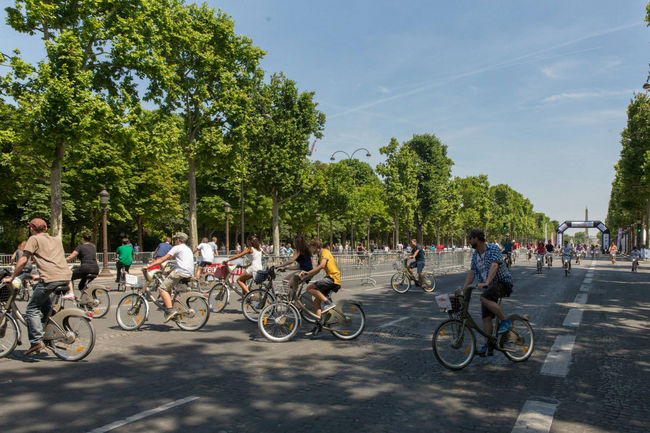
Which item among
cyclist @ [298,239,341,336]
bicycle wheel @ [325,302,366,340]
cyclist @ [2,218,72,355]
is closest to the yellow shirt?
cyclist @ [298,239,341,336]

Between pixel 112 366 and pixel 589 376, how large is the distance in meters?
5.93

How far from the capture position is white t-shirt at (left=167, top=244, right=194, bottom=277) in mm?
9094

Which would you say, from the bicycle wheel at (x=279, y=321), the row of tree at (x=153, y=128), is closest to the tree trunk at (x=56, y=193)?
the row of tree at (x=153, y=128)

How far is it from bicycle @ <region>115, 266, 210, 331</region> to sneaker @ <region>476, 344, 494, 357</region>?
4.83m

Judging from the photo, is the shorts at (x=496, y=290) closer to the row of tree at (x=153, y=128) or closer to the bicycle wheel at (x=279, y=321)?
the bicycle wheel at (x=279, y=321)

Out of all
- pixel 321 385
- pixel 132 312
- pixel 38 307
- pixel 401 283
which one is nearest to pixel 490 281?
pixel 321 385

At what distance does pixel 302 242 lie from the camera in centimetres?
903

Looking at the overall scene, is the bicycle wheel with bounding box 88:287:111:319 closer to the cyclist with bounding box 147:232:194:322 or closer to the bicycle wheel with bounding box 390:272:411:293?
the cyclist with bounding box 147:232:194:322

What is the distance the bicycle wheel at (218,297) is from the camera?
38.4 ft

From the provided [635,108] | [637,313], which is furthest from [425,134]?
[637,313]

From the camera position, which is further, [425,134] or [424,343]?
[425,134]

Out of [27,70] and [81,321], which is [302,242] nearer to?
[81,321]

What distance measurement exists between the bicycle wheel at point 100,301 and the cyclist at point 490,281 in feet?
26.6

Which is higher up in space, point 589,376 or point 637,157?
point 637,157
